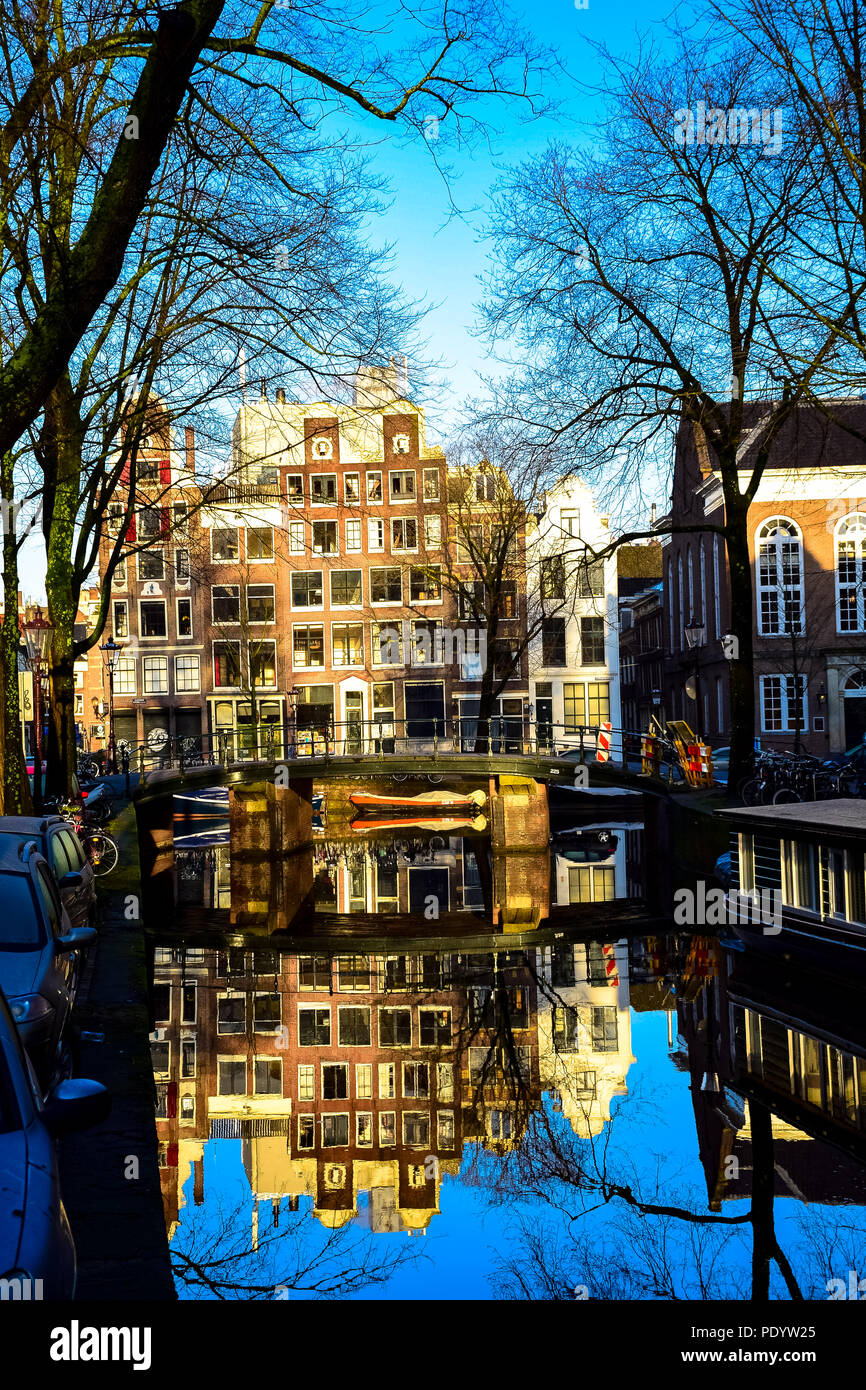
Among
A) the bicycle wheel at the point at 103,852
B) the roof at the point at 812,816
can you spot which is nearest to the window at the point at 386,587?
the bicycle wheel at the point at 103,852

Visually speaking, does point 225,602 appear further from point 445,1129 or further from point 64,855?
point 445,1129

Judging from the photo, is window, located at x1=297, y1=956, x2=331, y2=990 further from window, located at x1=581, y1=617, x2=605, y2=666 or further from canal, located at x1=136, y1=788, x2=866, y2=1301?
window, located at x1=581, y1=617, x2=605, y2=666

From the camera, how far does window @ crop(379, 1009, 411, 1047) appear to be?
13.0m

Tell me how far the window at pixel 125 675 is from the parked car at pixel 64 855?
37.1 metres

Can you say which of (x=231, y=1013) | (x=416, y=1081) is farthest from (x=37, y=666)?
(x=416, y=1081)

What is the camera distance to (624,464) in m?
19.7

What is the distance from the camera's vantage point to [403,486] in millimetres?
48375

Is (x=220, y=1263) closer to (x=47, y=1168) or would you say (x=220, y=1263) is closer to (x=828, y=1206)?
(x=47, y=1168)

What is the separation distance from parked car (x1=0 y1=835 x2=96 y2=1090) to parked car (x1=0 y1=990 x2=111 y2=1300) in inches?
98.3

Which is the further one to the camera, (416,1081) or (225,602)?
(225,602)

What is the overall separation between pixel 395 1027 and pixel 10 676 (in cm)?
764

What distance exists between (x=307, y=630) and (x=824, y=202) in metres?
35.7
